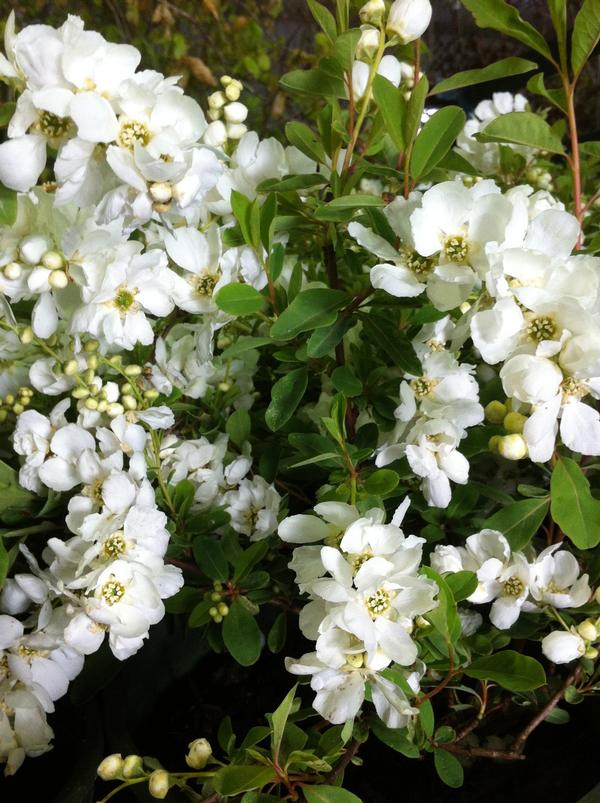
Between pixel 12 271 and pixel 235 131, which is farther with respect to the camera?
pixel 235 131

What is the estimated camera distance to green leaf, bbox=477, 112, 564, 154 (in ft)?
1.75

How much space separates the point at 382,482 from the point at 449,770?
228 mm

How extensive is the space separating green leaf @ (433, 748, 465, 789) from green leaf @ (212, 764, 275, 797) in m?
0.16

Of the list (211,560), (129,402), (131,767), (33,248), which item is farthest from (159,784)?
(33,248)

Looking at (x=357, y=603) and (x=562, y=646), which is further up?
(x=357, y=603)

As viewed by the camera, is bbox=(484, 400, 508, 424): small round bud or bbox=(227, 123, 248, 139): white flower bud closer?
bbox=(484, 400, 508, 424): small round bud

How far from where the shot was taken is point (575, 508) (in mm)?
491

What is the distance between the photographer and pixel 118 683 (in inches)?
27.8

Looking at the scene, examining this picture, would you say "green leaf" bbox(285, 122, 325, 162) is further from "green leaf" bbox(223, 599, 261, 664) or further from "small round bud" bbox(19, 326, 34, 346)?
"green leaf" bbox(223, 599, 261, 664)

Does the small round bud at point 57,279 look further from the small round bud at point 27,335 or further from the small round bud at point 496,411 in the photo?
the small round bud at point 496,411

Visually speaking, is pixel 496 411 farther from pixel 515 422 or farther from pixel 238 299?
pixel 238 299

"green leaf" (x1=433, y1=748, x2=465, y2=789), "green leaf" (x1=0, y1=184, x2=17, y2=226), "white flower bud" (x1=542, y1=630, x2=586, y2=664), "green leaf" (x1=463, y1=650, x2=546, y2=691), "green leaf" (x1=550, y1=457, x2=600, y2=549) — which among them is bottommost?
"green leaf" (x1=433, y1=748, x2=465, y2=789)

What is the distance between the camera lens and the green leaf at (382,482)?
0.50m

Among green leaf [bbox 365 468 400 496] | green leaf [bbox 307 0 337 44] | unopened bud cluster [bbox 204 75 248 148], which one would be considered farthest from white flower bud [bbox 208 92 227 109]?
green leaf [bbox 365 468 400 496]
